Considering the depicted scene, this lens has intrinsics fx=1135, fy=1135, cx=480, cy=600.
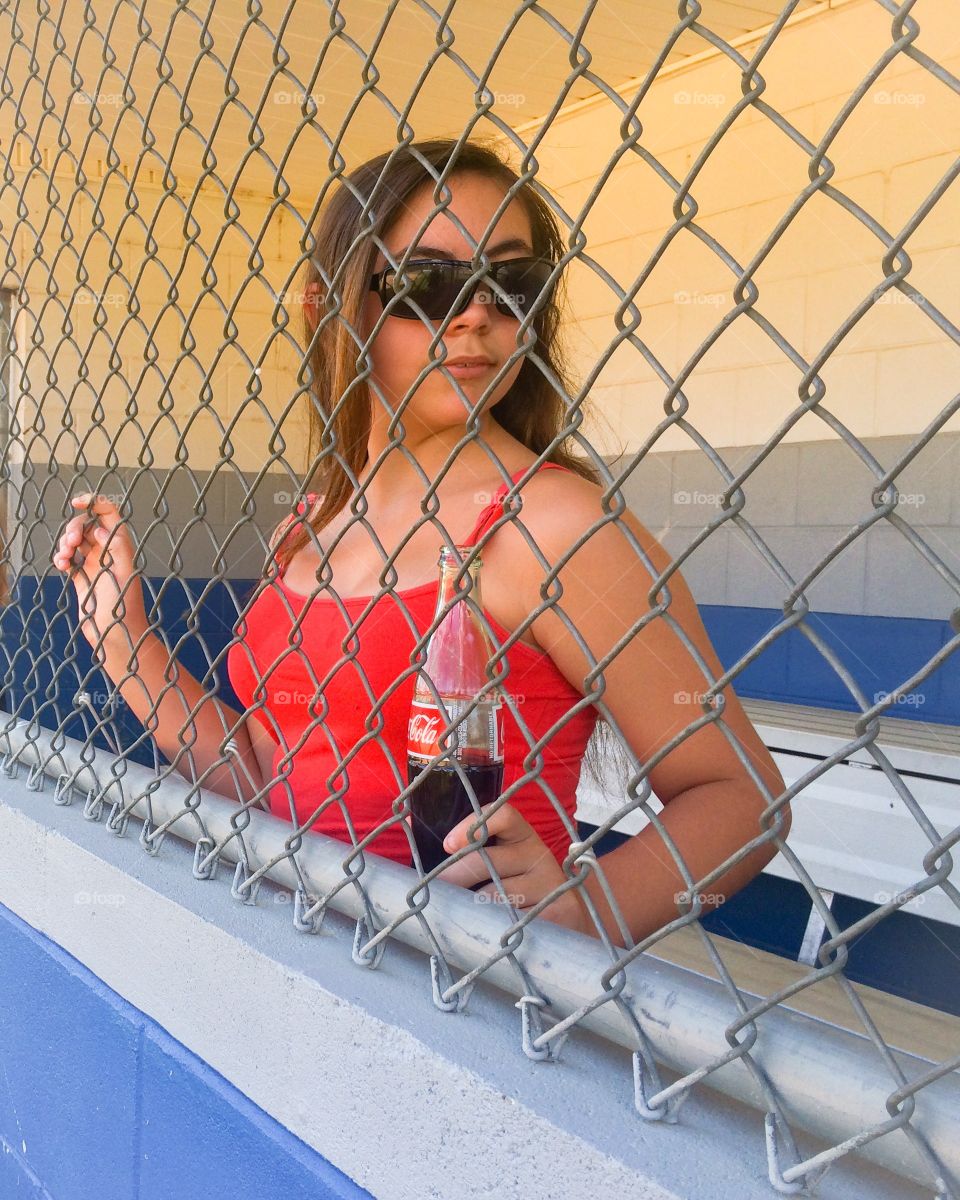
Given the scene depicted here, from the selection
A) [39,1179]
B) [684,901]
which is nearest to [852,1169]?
[684,901]

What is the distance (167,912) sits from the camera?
1317 millimetres

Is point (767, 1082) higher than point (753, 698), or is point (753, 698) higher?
point (767, 1082)

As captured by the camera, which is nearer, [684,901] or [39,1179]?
[684,901]

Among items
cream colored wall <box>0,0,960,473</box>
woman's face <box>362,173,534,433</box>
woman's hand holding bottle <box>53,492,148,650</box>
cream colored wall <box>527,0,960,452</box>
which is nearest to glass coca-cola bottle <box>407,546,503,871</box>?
woman's face <box>362,173,534,433</box>

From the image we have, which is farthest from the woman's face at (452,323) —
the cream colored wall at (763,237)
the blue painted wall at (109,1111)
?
the cream colored wall at (763,237)

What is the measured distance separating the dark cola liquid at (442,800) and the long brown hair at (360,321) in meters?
0.32

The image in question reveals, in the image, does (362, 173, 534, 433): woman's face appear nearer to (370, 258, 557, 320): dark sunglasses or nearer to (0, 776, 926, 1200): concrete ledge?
(370, 258, 557, 320): dark sunglasses

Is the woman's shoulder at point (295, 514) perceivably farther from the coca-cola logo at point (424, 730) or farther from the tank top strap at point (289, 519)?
the coca-cola logo at point (424, 730)

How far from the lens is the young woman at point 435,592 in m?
1.08

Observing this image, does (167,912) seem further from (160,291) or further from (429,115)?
(160,291)

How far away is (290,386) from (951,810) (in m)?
5.64

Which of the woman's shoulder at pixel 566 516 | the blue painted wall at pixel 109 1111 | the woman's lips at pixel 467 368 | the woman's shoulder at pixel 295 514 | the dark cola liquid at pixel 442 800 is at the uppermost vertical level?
the woman's lips at pixel 467 368

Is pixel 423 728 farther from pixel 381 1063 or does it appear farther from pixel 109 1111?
pixel 109 1111

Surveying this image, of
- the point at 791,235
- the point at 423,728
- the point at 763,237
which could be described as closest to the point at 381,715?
the point at 423,728
